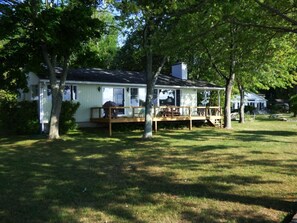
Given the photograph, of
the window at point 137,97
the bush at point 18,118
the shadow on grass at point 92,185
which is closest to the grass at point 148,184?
the shadow on grass at point 92,185

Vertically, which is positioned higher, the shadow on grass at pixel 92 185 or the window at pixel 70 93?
the window at pixel 70 93

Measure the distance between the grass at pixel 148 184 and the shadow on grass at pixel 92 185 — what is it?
16 mm

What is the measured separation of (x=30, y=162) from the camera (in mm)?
11164

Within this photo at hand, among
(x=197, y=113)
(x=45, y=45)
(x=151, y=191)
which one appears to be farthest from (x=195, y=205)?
(x=197, y=113)

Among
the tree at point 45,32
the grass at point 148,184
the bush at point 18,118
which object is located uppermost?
the tree at point 45,32

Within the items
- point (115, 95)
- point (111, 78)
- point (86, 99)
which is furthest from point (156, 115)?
point (86, 99)

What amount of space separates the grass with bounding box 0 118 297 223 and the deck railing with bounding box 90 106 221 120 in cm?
749

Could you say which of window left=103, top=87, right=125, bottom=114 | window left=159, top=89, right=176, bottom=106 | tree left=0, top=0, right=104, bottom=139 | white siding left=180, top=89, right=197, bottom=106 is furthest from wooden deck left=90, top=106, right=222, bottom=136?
tree left=0, top=0, right=104, bottom=139

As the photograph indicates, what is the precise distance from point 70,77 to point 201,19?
500 inches

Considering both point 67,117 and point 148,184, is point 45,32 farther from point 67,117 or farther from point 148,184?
point 148,184

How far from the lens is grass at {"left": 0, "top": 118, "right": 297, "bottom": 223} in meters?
6.05

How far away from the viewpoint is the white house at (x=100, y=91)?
20938 mm

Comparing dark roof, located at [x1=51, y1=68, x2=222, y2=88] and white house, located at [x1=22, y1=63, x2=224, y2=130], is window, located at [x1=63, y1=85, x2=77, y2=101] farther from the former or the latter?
dark roof, located at [x1=51, y1=68, x2=222, y2=88]

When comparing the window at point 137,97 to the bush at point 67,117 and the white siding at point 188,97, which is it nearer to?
the white siding at point 188,97
